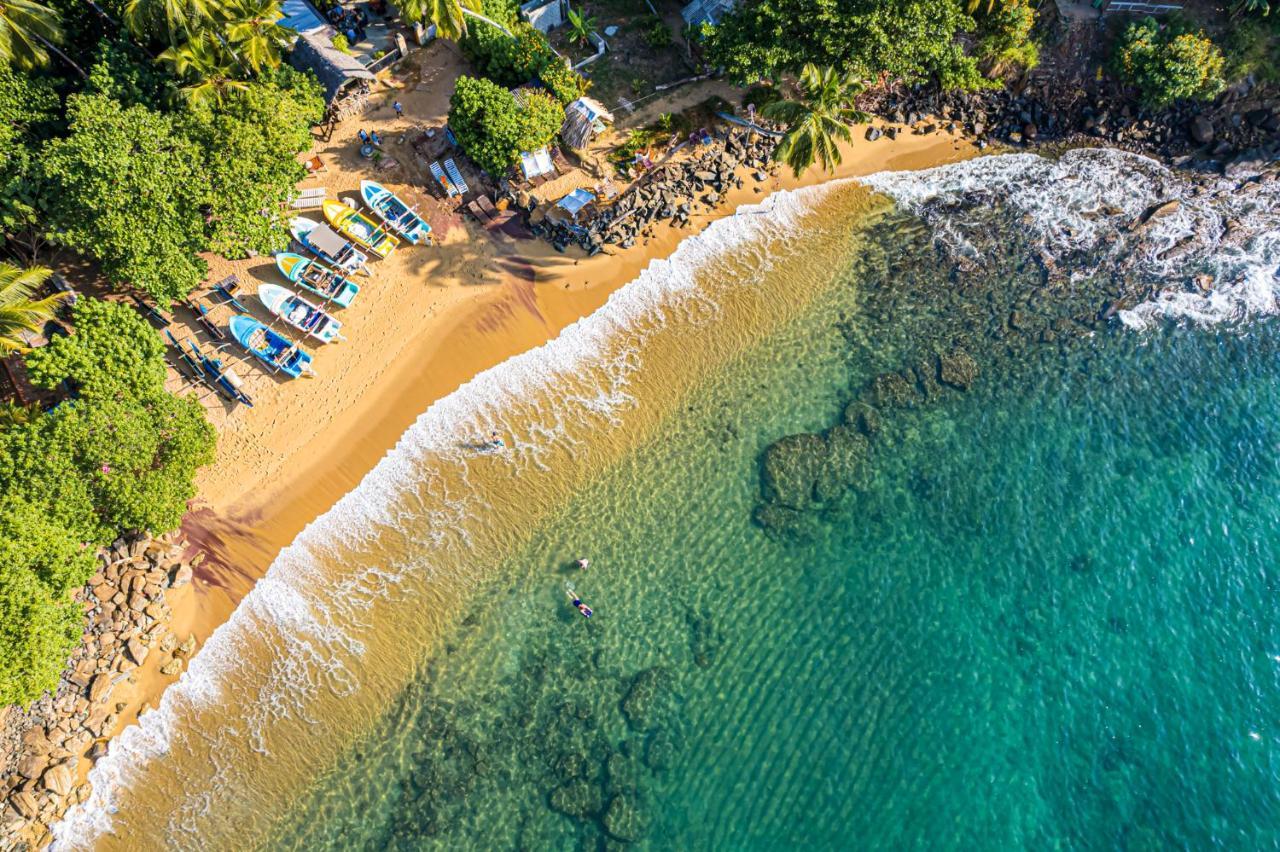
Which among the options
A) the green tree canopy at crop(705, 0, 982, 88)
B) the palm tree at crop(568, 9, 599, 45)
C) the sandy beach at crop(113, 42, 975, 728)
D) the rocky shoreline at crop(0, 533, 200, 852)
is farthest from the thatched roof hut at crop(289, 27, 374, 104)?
the rocky shoreline at crop(0, 533, 200, 852)

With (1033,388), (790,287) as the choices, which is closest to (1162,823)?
(1033,388)

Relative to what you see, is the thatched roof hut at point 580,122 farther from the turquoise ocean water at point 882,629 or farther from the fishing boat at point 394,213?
the turquoise ocean water at point 882,629

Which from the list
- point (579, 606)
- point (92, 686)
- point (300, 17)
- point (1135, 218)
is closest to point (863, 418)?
point (579, 606)

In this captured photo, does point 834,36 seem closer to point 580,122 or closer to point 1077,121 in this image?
point 580,122

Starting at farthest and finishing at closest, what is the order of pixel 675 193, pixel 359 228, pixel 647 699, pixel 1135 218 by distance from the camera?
pixel 1135 218 < pixel 675 193 < pixel 359 228 < pixel 647 699

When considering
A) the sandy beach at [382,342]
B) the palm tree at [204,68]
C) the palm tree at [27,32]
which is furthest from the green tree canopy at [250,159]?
the palm tree at [27,32]

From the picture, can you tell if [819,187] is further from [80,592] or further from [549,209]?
[80,592]
